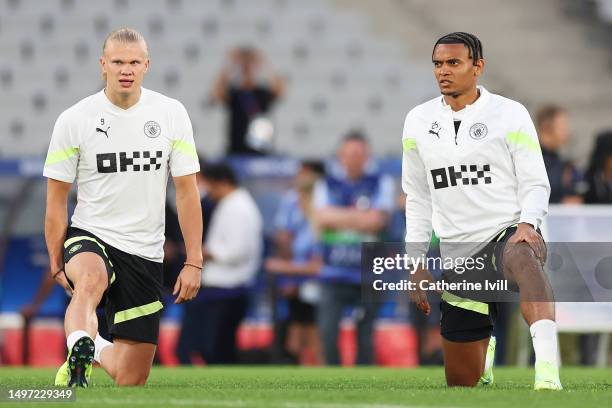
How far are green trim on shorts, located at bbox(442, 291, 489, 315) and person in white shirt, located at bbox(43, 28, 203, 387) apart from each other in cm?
146

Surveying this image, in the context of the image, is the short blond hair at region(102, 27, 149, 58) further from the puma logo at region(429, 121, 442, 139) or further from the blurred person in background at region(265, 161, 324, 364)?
the blurred person in background at region(265, 161, 324, 364)

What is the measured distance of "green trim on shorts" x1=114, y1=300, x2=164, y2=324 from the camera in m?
7.87

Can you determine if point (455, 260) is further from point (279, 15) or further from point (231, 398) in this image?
point (279, 15)

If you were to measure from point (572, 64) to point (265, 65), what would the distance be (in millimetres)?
5063

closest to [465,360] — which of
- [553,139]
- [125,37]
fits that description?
[125,37]

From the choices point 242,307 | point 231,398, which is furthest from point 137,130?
point 242,307

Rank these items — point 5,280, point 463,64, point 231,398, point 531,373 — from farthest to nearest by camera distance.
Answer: point 5,280
point 531,373
point 463,64
point 231,398

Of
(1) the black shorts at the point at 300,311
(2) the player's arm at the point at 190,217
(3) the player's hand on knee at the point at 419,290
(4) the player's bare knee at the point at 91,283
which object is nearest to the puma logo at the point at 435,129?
(3) the player's hand on knee at the point at 419,290

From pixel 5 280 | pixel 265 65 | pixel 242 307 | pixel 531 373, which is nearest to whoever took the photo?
pixel 531 373

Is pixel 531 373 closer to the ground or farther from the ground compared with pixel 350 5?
closer to the ground

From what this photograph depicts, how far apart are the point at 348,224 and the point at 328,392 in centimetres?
560

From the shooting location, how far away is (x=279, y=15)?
21.3 metres

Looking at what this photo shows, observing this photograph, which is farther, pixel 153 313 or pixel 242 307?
pixel 242 307

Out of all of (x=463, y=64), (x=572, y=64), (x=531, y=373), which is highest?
(x=572, y=64)
